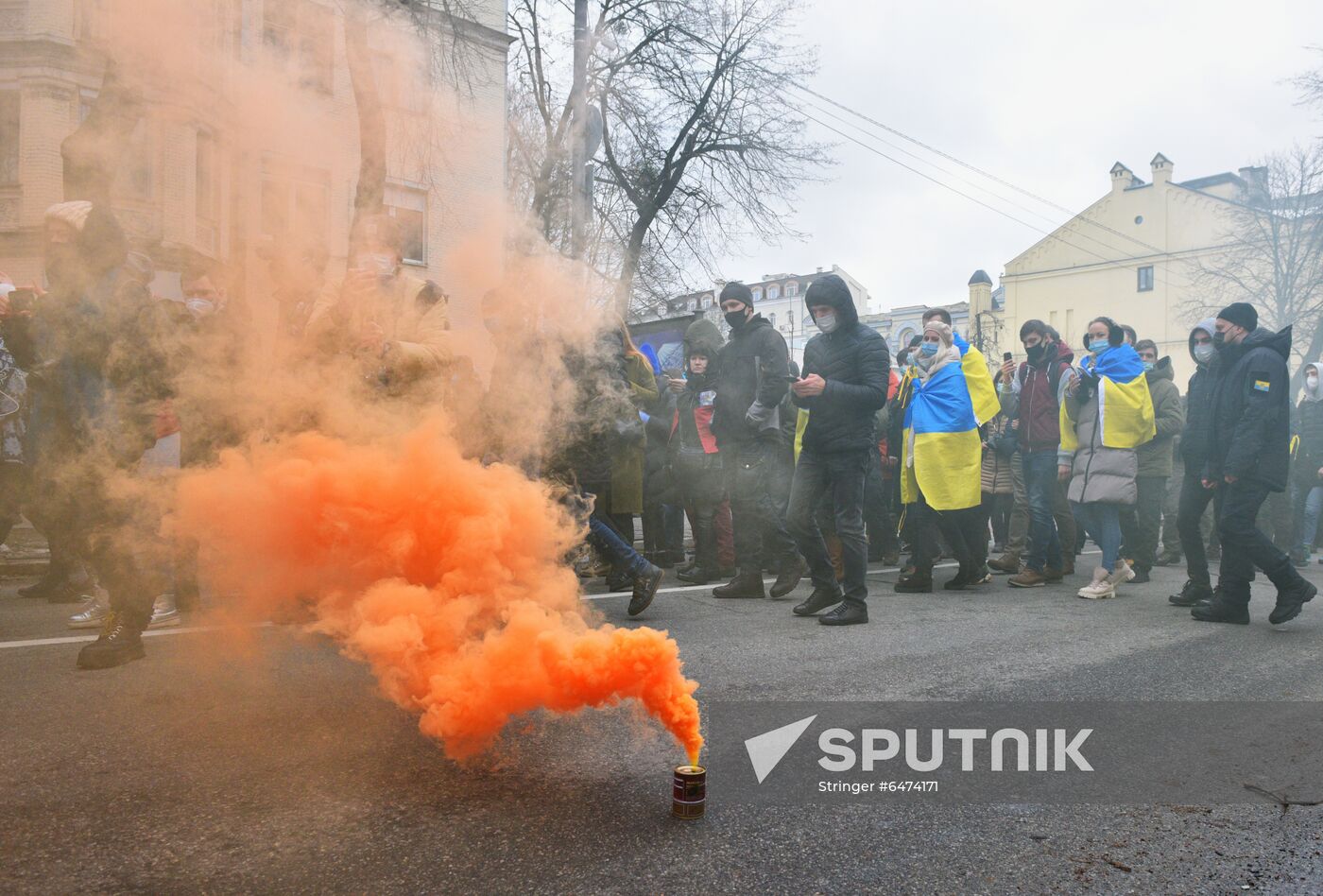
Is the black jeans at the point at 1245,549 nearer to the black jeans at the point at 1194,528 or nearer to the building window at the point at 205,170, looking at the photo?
the black jeans at the point at 1194,528

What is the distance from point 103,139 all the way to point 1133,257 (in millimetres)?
54249

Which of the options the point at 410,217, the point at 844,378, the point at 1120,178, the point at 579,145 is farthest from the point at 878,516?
the point at 1120,178

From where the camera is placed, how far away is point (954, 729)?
3.67 m

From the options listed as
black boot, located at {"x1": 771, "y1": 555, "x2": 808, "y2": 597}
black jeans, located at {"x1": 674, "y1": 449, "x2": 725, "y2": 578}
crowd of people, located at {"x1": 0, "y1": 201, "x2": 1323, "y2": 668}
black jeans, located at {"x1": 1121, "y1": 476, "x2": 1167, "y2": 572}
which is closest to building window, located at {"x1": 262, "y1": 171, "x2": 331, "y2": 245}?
crowd of people, located at {"x1": 0, "y1": 201, "x2": 1323, "y2": 668}

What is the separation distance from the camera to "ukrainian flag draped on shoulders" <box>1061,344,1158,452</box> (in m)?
7.52

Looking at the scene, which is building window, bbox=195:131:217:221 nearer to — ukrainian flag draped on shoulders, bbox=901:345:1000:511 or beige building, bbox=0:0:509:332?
beige building, bbox=0:0:509:332

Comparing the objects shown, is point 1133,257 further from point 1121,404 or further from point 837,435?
point 837,435

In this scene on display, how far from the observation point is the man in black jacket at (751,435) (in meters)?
7.05

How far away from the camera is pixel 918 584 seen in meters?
7.51

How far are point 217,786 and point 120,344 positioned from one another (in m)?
2.51

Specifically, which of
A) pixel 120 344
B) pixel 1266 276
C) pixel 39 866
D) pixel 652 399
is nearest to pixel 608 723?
pixel 39 866

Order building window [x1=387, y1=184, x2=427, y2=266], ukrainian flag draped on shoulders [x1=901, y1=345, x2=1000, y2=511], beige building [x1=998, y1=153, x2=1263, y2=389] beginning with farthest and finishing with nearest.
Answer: beige building [x1=998, y1=153, x2=1263, y2=389], ukrainian flag draped on shoulders [x1=901, y1=345, x2=1000, y2=511], building window [x1=387, y1=184, x2=427, y2=266]

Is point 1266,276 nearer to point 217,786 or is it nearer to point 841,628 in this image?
point 841,628

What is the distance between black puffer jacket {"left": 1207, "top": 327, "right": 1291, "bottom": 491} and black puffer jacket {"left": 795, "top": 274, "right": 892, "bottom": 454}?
7.05ft
